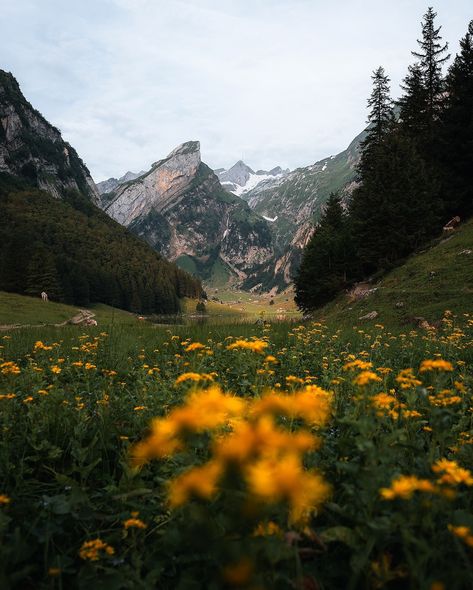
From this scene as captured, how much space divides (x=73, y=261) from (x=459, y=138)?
107387mm

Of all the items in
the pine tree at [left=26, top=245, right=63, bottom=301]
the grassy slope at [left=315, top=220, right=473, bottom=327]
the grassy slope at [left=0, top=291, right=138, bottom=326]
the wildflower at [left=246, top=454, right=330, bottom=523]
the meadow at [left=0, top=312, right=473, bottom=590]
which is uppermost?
the pine tree at [left=26, top=245, right=63, bottom=301]

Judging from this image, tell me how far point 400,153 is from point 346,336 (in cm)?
3227

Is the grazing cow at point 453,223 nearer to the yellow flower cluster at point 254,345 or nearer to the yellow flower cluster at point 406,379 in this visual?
the yellow flower cluster at point 406,379

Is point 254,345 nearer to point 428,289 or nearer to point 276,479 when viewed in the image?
point 276,479

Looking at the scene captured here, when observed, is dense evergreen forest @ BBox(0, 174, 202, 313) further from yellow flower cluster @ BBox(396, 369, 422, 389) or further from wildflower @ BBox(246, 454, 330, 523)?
wildflower @ BBox(246, 454, 330, 523)

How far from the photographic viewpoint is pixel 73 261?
11644 cm

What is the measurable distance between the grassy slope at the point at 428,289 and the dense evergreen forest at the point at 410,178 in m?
4.83

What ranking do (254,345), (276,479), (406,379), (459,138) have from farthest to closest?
(459,138) < (406,379) < (254,345) < (276,479)

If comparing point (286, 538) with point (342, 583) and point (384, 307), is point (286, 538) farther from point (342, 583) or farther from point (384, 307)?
point (384, 307)

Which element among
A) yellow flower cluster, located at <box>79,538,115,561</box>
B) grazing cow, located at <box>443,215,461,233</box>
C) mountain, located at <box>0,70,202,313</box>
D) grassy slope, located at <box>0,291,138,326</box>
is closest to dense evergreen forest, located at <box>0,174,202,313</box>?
mountain, located at <box>0,70,202,313</box>

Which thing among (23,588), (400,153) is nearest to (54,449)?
(23,588)

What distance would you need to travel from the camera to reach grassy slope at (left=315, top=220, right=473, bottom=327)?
2059 centimetres

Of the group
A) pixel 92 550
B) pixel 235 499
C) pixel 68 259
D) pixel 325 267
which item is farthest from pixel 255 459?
pixel 68 259

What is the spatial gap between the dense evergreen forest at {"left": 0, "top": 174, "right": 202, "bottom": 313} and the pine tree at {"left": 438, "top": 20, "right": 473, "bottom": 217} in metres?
84.9
